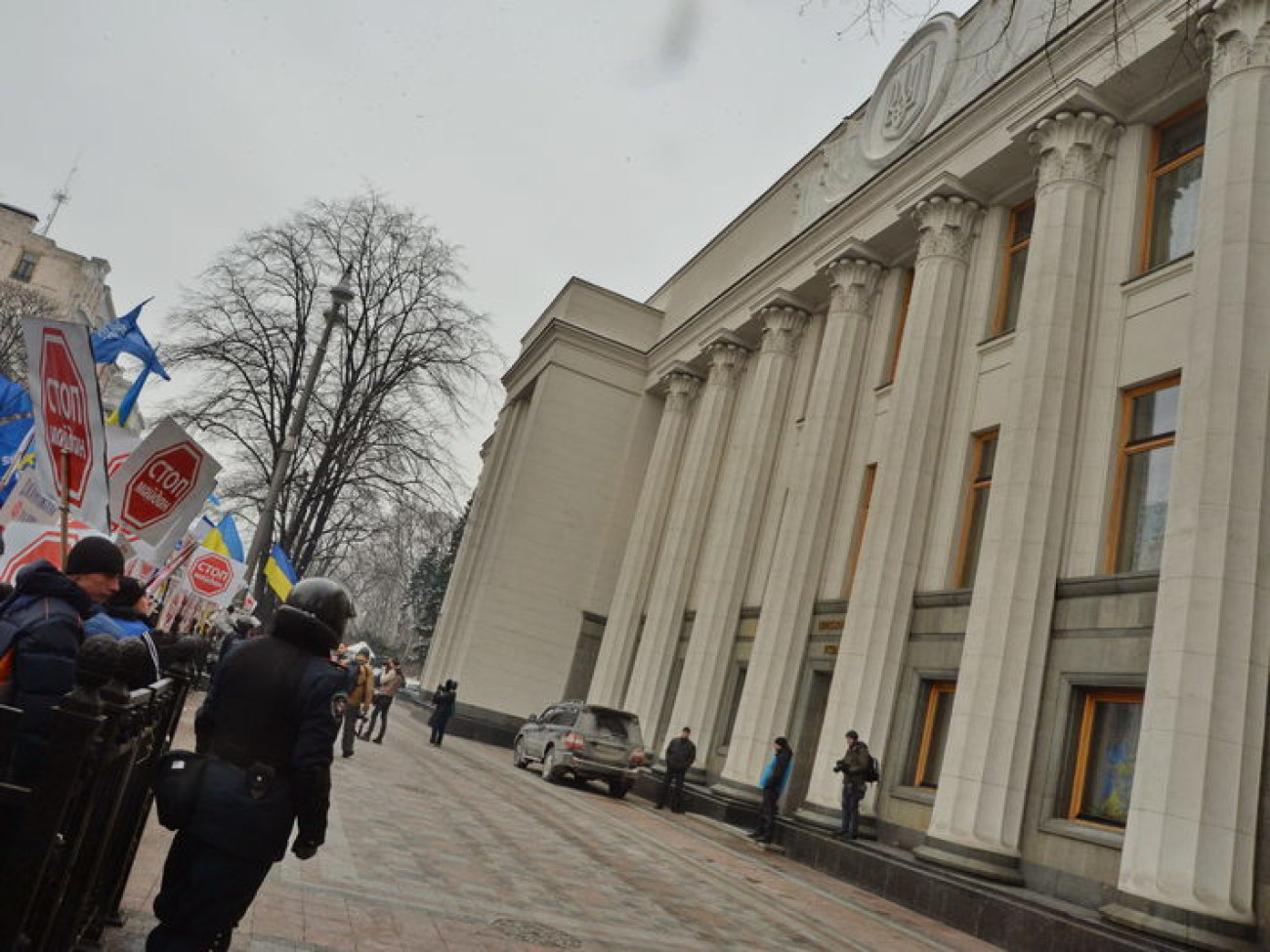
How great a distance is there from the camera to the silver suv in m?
21.8

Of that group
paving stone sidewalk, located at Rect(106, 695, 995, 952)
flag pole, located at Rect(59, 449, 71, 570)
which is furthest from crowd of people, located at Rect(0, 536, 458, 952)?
paving stone sidewalk, located at Rect(106, 695, 995, 952)

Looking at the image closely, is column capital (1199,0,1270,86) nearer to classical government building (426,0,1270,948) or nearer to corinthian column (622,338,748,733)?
classical government building (426,0,1270,948)

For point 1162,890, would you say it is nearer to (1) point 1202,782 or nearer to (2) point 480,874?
(1) point 1202,782

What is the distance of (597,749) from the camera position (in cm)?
2184

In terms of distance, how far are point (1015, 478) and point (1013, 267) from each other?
19.6ft

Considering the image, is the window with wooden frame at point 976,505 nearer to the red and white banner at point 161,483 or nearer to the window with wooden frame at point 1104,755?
the window with wooden frame at point 1104,755

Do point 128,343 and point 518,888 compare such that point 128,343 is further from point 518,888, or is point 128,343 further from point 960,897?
point 960,897

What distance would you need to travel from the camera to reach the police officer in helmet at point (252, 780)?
402 cm

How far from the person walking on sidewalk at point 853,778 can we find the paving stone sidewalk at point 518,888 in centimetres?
101

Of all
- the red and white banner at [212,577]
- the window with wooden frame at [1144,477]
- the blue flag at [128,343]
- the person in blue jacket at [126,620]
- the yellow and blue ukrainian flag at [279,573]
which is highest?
the window with wooden frame at [1144,477]

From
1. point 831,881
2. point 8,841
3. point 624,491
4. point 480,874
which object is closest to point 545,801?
point 831,881

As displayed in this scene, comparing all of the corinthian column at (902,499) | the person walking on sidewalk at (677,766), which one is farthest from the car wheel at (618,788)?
the corinthian column at (902,499)

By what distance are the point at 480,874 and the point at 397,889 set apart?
1535 mm

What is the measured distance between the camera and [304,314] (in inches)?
1115
